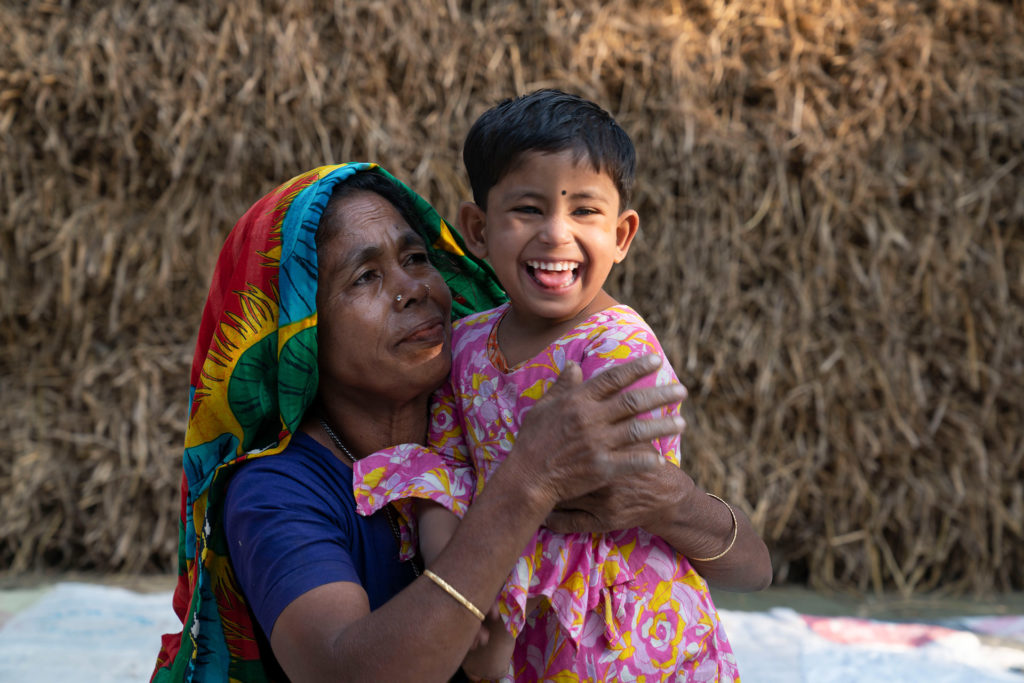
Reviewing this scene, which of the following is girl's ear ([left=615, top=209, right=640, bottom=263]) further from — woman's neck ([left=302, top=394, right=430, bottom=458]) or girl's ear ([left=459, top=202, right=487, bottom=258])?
woman's neck ([left=302, top=394, right=430, bottom=458])

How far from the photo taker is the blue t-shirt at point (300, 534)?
155 cm

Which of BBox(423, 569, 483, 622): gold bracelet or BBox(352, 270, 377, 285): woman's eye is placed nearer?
BBox(423, 569, 483, 622): gold bracelet

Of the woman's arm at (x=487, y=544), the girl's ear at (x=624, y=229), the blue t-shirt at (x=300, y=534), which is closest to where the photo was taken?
the woman's arm at (x=487, y=544)

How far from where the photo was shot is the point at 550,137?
65.6 inches

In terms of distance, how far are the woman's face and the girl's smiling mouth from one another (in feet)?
0.92

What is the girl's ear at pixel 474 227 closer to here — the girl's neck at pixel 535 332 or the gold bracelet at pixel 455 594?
the girl's neck at pixel 535 332

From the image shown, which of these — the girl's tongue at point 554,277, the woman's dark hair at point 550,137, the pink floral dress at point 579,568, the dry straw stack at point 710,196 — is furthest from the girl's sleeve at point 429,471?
the dry straw stack at point 710,196

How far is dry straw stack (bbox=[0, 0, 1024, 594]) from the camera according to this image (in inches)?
143

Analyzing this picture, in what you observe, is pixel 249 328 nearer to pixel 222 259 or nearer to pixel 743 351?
pixel 222 259

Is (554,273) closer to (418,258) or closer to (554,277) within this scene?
(554,277)

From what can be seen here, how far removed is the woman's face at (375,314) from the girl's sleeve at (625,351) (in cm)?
36

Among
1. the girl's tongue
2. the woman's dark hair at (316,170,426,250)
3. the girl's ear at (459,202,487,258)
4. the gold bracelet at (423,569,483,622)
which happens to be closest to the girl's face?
the girl's tongue

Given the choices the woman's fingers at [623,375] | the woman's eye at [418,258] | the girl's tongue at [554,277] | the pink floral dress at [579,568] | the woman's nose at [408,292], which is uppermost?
the woman's eye at [418,258]

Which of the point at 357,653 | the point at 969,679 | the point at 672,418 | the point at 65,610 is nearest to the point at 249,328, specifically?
the point at 357,653
